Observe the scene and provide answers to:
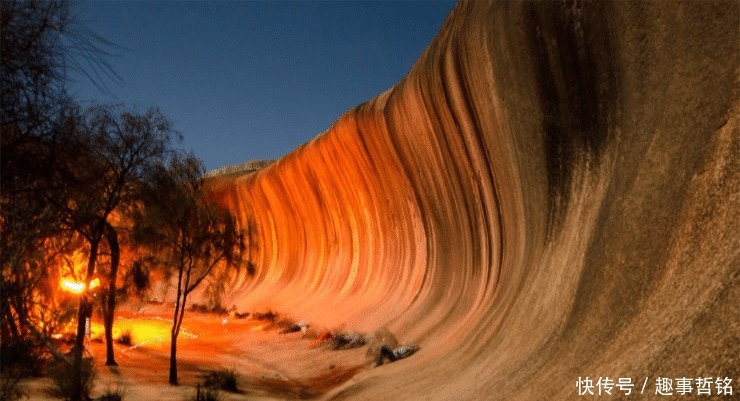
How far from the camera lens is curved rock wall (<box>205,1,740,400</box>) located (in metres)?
4.55

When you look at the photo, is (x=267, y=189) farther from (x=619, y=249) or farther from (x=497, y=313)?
(x=619, y=249)

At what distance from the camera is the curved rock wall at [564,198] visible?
4547 millimetres

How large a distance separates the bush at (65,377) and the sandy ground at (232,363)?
0.60ft

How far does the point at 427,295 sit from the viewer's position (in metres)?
13.0

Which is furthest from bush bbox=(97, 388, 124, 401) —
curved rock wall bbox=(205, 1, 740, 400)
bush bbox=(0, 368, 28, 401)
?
bush bbox=(0, 368, 28, 401)

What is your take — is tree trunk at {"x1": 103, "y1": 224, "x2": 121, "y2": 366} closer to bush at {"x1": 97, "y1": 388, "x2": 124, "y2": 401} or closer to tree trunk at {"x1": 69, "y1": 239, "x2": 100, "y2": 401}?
tree trunk at {"x1": 69, "y1": 239, "x2": 100, "y2": 401}

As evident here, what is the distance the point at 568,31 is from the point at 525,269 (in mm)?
2686

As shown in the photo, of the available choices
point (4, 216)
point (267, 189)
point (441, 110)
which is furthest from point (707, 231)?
point (267, 189)

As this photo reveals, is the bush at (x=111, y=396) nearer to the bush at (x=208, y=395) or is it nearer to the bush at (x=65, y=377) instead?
the bush at (x=65, y=377)

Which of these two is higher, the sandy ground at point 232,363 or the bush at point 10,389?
the bush at point 10,389

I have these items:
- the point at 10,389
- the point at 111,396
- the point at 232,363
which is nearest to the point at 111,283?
the point at 111,396

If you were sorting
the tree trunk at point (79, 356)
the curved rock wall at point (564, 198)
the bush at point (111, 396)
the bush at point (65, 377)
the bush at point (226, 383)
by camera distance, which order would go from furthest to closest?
1. the bush at point (226, 383)
2. the bush at point (111, 396)
3. the bush at point (65, 377)
4. the tree trunk at point (79, 356)
5. the curved rock wall at point (564, 198)

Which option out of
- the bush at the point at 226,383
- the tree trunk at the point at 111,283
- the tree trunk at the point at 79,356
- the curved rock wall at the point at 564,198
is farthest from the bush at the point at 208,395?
the tree trunk at the point at 111,283

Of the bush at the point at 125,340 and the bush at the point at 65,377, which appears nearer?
the bush at the point at 65,377
